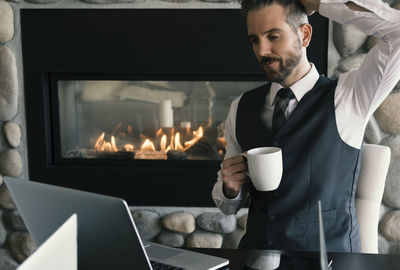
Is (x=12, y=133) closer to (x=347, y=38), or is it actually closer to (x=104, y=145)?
(x=104, y=145)

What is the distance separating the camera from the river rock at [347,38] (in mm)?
2092

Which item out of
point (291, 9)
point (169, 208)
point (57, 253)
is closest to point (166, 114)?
point (169, 208)

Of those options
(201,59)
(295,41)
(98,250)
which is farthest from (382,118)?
(98,250)

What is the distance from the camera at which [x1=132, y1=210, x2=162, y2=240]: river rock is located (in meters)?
2.35

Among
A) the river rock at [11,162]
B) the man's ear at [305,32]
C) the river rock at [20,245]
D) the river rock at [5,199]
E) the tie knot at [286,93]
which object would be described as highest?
the man's ear at [305,32]

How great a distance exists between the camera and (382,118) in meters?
2.13

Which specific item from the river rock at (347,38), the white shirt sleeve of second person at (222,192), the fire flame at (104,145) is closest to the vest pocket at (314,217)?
the white shirt sleeve of second person at (222,192)

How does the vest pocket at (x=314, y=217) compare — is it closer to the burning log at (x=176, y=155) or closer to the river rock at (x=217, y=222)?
the river rock at (x=217, y=222)

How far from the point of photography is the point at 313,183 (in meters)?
1.29

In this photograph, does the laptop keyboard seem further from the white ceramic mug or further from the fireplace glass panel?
the fireplace glass panel

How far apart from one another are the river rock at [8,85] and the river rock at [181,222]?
974 mm

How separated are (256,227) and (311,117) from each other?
0.37 metres

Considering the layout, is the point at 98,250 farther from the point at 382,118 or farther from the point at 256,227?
the point at 382,118

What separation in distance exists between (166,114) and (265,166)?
144cm
